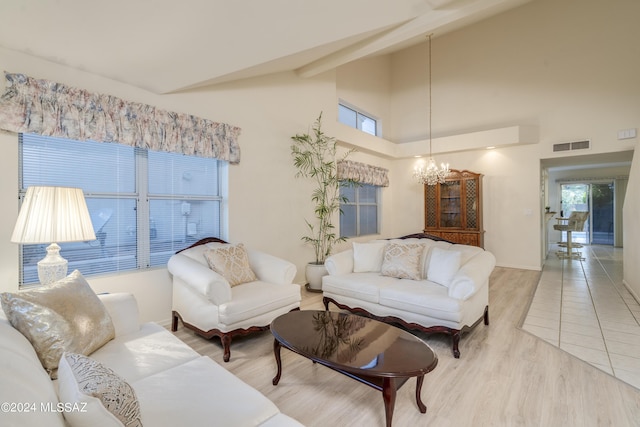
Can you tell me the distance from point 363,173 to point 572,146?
3.71 meters

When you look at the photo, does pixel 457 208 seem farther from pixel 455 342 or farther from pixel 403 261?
pixel 455 342

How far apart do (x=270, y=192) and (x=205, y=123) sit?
125cm

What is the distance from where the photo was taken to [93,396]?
2.70 feet

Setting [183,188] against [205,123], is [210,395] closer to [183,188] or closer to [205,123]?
[183,188]

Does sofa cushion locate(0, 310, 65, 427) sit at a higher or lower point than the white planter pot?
higher

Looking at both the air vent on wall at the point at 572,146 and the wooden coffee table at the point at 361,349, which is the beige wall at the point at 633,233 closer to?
the air vent on wall at the point at 572,146

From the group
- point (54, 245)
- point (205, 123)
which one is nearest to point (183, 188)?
point (205, 123)

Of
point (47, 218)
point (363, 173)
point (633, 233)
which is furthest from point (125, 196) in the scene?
point (633, 233)

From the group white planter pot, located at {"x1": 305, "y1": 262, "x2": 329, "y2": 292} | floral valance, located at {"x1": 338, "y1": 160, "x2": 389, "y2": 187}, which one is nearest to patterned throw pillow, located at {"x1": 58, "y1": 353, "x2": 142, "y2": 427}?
white planter pot, located at {"x1": 305, "y1": 262, "x2": 329, "y2": 292}

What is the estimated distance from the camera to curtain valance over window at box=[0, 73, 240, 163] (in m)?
2.27

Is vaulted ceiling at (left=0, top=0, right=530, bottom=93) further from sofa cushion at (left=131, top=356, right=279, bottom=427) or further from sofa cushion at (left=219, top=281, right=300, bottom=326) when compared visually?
sofa cushion at (left=131, top=356, right=279, bottom=427)

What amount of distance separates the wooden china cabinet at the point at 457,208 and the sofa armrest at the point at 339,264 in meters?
3.60

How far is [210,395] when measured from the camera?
4.31 ft

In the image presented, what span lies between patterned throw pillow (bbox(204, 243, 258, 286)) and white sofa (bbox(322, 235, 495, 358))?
893mm
